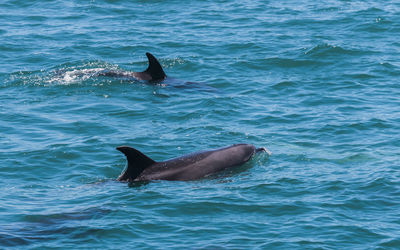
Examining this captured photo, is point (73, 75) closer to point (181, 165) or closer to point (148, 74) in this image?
point (148, 74)

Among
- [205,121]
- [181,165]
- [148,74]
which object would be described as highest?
[148,74]

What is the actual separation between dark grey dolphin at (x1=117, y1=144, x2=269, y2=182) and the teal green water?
0.84ft

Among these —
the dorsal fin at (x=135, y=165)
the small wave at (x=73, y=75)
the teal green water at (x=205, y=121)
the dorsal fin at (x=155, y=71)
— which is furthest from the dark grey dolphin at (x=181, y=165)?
the small wave at (x=73, y=75)

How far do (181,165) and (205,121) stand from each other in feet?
14.6

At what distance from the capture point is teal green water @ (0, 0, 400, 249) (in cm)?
1388

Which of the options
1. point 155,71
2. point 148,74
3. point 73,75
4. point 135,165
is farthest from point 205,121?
point 73,75

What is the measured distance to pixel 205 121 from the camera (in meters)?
20.6

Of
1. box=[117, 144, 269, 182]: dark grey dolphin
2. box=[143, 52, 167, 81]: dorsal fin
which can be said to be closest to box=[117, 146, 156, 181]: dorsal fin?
box=[117, 144, 269, 182]: dark grey dolphin

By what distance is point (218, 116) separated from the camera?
69.4 feet

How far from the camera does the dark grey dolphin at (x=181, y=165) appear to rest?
1584cm

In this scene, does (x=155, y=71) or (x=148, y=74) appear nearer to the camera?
(x=155, y=71)

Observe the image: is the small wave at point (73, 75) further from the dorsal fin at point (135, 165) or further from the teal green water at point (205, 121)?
the dorsal fin at point (135, 165)

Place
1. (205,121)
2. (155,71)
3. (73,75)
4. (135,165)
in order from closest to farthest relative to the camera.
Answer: (135,165) → (205,121) → (155,71) → (73,75)

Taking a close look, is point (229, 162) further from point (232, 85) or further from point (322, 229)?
point (232, 85)
